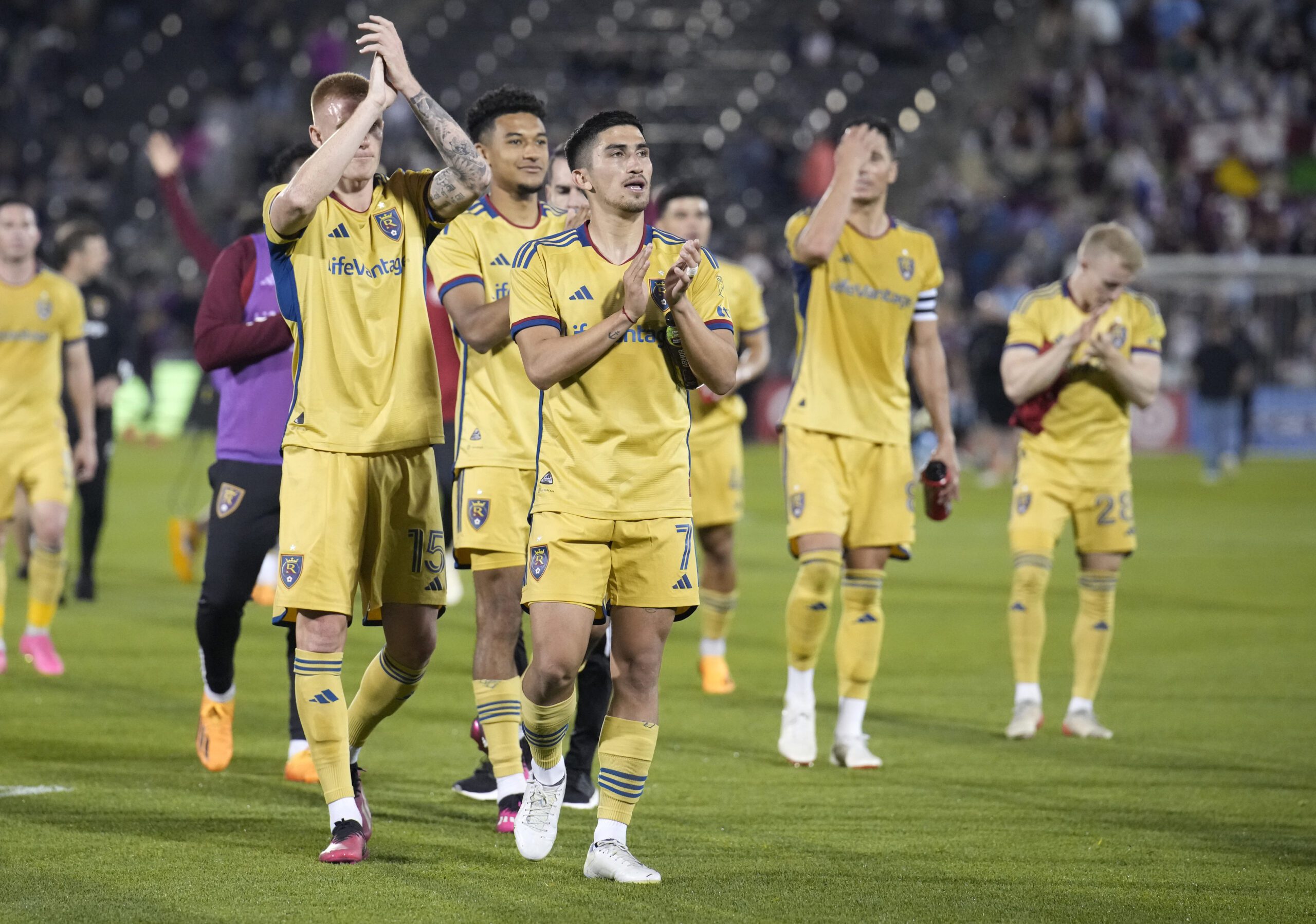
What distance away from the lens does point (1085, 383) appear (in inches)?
339

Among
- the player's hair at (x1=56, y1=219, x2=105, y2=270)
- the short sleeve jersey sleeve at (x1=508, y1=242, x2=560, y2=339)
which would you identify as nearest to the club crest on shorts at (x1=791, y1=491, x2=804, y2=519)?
the short sleeve jersey sleeve at (x1=508, y1=242, x2=560, y2=339)

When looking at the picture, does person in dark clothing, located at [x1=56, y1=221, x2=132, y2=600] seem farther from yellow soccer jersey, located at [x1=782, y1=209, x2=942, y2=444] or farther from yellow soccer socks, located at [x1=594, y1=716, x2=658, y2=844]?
yellow soccer socks, located at [x1=594, y1=716, x2=658, y2=844]

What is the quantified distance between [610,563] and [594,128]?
4.52 feet

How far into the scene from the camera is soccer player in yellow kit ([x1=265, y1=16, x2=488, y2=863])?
18.5 ft

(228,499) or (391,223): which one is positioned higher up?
(391,223)

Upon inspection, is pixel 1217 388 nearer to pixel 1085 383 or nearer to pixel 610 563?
pixel 1085 383

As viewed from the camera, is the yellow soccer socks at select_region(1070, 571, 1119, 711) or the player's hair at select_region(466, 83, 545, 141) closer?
the player's hair at select_region(466, 83, 545, 141)

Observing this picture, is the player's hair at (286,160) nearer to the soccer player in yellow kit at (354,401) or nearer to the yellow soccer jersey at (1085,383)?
the soccer player in yellow kit at (354,401)

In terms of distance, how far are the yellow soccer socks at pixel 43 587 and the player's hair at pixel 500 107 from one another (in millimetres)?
4615

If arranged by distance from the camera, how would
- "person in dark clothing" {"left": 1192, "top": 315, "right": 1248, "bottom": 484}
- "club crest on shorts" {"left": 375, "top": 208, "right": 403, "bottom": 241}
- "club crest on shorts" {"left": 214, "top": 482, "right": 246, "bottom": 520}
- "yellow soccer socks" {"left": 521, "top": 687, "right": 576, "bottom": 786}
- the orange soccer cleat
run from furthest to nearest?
"person in dark clothing" {"left": 1192, "top": 315, "right": 1248, "bottom": 484}, the orange soccer cleat, "club crest on shorts" {"left": 214, "top": 482, "right": 246, "bottom": 520}, "club crest on shorts" {"left": 375, "top": 208, "right": 403, "bottom": 241}, "yellow soccer socks" {"left": 521, "top": 687, "right": 576, "bottom": 786}

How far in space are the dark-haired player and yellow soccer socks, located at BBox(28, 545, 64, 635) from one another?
2.96 m

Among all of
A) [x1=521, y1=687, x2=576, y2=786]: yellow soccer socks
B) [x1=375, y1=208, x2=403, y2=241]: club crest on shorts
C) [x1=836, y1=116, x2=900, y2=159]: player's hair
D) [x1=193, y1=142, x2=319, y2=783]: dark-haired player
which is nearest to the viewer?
[x1=521, y1=687, x2=576, y2=786]: yellow soccer socks

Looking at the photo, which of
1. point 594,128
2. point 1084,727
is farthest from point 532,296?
point 1084,727

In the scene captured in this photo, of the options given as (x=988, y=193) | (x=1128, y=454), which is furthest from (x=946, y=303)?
(x=1128, y=454)
